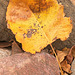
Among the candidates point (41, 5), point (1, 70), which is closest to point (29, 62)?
point (1, 70)

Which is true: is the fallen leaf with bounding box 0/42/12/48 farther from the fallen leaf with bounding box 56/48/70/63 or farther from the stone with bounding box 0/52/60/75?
the fallen leaf with bounding box 56/48/70/63

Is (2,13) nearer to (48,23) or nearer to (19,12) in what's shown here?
(19,12)

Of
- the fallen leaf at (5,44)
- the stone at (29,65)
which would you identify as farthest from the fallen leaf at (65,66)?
Answer: the fallen leaf at (5,44)

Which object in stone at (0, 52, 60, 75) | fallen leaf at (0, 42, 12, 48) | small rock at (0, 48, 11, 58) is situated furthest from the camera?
fallen leaf at (0, 42, 12, 48)

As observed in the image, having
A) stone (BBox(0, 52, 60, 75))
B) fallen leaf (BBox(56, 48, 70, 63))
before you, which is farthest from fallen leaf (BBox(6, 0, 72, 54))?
fallen leaf (BBox(56, 48, 70, 63))

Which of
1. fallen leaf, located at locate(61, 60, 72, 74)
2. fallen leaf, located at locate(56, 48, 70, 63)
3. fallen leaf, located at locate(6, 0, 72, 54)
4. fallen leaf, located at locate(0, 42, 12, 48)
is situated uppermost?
fallen leaf, located at locate(6, 0, 72, 54)

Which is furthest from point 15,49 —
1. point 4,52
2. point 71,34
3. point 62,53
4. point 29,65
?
point 71,34
